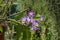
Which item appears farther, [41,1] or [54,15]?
[41,1]

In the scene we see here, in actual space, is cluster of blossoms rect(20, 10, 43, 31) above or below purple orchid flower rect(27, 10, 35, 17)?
below

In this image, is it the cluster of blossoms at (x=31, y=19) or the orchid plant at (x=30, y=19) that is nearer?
the orchid plant at (x=30, y=19)

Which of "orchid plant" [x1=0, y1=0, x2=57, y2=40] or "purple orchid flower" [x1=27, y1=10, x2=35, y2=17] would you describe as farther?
"purple orchid flower" [x1=27, y1=10, x2=35, y2=17]

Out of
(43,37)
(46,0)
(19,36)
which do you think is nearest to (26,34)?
(19,36)

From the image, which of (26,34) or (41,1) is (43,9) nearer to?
(41,1)

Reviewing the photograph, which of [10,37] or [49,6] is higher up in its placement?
[49,6]

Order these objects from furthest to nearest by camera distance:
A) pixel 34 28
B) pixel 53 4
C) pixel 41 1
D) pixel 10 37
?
1. pixel 10 37
2. pixel 34 28
3. pixel 41 1
4. pixel 53 4

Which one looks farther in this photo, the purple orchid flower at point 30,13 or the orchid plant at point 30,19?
the purple orchid flower at point 30,13

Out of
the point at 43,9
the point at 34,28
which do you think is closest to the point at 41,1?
the point at 43,9

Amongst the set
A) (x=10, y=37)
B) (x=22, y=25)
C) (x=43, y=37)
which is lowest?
(x=10, y=37)

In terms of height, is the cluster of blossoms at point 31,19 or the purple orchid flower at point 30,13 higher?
the purple orchid flower at point 30,13

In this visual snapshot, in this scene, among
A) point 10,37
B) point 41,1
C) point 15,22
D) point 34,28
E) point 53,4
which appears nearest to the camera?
point 53,4
